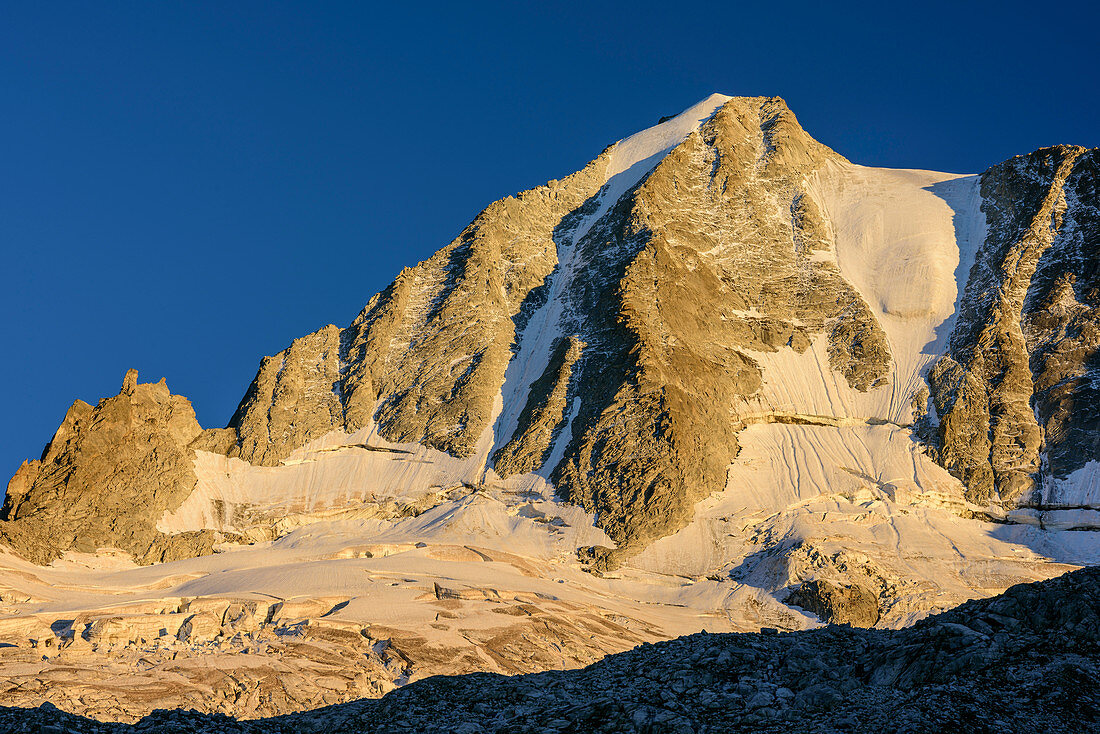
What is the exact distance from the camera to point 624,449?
11531cm

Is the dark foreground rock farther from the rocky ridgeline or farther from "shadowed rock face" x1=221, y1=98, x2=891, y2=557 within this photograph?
Answer: "shadowed rock face" x1=221, y1=98, x2=891, y2=557

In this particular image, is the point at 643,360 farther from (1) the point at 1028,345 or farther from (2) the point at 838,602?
(1) the point at 1028,345

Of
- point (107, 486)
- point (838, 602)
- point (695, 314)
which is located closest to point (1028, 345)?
point (695, 314)

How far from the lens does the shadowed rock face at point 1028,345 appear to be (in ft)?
365

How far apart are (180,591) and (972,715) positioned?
266 ft

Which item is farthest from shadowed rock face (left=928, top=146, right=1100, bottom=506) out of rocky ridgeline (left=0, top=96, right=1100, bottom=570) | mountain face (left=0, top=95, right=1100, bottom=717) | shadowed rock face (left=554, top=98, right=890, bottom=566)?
shadowed rock face (left=554, top=98, right=890, bottom=566)

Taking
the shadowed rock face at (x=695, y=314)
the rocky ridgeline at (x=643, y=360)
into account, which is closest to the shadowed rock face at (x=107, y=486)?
the rocky ridgeline at (x=643, y=360)

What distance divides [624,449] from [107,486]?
206 feet

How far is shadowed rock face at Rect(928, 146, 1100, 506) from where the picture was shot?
111m

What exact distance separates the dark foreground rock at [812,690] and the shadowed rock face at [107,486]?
83.4 m

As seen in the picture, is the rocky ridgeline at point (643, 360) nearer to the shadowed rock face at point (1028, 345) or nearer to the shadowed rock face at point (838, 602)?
the shadowed rock face at point (1028, 345)

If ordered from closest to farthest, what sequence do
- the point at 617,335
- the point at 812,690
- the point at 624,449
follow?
the point at 812,690, the point at 624,449, the point at 617,335

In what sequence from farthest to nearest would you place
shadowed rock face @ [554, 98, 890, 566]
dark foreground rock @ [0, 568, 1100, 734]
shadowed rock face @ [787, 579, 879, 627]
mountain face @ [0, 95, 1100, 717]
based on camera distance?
shadowed rock face @ [554, 98, 890, 566]
shadowed rock face @ [787, 579, 879, 627]
mountain face @ [0, 95, 1100, 717]
dark foreground rock @ [0, 568, 1100, 734]

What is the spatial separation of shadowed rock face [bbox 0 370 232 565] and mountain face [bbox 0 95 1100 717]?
0.36m
